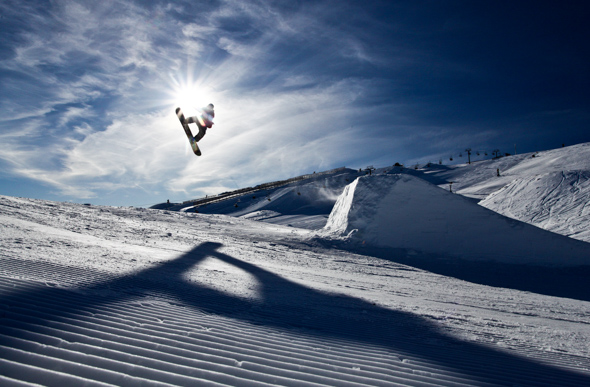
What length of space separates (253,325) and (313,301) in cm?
219

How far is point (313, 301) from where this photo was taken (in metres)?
6.00

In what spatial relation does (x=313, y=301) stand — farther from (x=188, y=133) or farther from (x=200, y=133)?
(x=188, y=133)

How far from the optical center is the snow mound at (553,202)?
17141mm

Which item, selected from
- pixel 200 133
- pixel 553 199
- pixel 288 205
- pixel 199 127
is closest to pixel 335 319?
pixel 200 133

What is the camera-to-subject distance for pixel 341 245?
576 inches

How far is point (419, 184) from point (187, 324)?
14.6 metres

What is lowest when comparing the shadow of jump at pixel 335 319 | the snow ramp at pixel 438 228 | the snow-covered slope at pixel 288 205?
A: the shadow of jump at pixel 335 319

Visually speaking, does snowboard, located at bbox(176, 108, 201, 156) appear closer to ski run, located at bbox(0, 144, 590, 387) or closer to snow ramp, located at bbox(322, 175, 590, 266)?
ski run, located at bbox(0, 144, 590, 387)

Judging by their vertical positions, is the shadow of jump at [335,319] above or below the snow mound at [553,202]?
below

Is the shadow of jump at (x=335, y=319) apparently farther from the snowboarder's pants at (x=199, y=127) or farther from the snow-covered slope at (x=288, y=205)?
the snow-covered slope at (x=288, y=205)

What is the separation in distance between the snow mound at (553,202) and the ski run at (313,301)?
1.26 ft

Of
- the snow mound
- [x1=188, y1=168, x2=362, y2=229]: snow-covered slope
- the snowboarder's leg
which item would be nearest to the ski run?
the snow mound

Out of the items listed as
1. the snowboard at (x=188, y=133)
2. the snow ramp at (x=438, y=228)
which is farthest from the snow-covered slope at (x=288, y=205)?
the snowboard at (x=188, y=133)

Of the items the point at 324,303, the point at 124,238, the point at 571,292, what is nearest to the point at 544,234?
the point at 571,292
